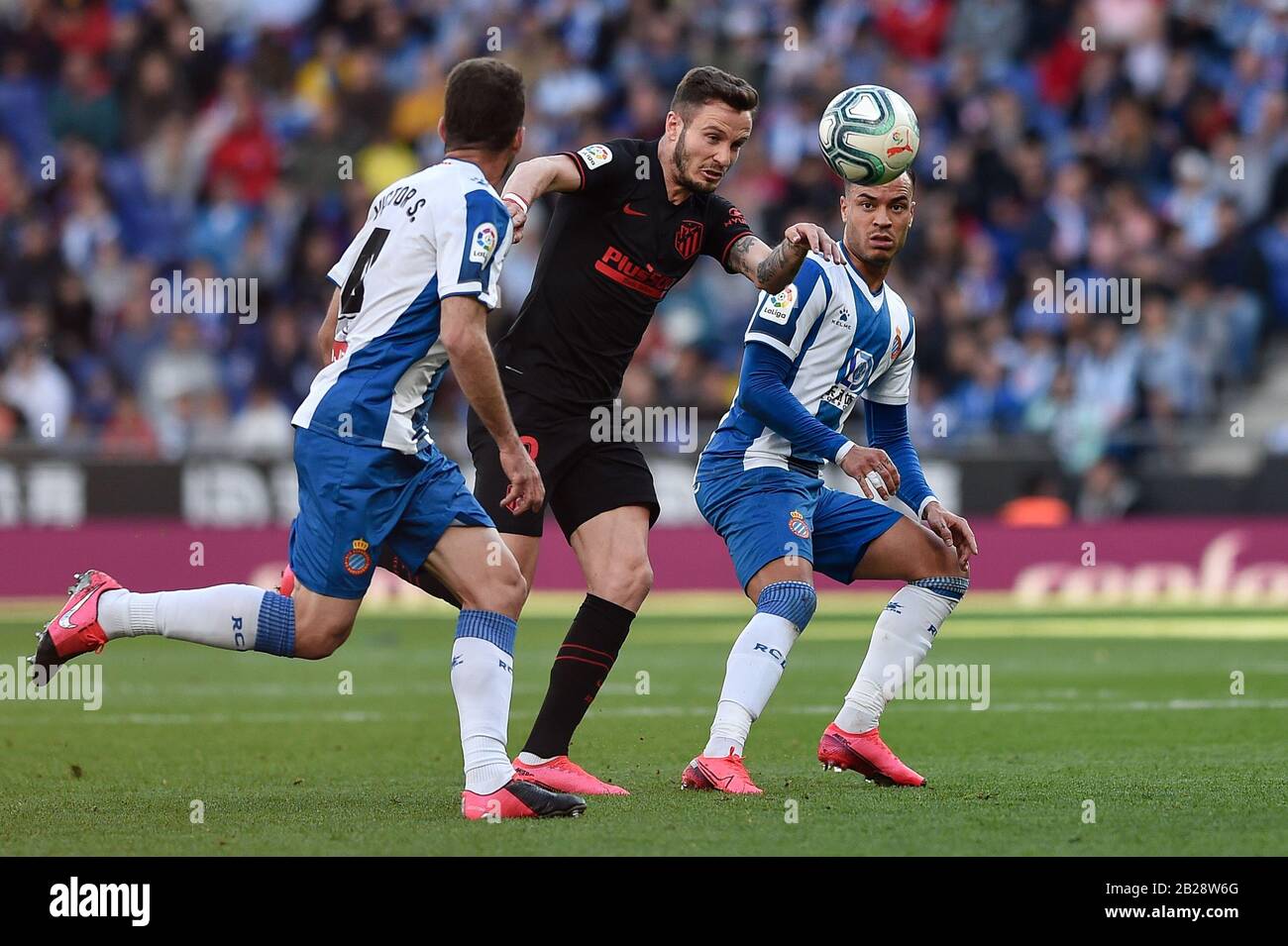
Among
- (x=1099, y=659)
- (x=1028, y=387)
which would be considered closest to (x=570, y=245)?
(x=1099, y=659)

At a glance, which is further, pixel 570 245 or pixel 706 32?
pixel 706 32

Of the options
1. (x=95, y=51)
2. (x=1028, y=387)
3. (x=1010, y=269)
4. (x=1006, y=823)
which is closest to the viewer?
(x=1006, y=823)

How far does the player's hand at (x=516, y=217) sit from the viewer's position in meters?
6.32

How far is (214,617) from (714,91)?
2.73m

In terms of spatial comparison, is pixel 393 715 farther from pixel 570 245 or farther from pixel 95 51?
pixel 95 51

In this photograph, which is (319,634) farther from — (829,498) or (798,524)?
(829,498)

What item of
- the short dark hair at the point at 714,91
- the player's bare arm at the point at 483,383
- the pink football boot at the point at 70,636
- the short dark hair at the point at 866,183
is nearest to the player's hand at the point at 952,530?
the short dark hair at the point at 866,183

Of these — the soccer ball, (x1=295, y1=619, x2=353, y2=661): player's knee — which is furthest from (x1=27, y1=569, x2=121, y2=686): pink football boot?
the soccer ball

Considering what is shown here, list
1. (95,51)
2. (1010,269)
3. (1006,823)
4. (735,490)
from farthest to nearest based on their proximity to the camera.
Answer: (95,51) → (1010,269) → (735,490) → (1006,823)

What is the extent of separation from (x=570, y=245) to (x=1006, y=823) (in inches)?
113

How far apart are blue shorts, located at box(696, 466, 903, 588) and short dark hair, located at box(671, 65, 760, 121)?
141cm

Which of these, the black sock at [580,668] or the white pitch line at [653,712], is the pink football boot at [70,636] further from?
the white pitch line at [653,712]

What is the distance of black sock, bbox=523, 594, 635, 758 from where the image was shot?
726 centimetres

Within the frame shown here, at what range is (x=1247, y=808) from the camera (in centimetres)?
643
